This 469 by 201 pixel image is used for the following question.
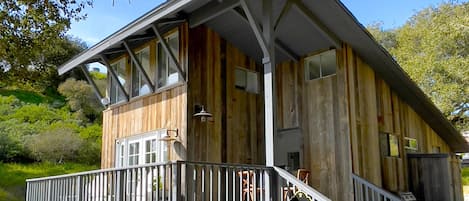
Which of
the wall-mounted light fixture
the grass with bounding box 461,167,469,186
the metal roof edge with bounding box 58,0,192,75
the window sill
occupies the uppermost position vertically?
the metal roof edge with bounding box 58,0,192,75

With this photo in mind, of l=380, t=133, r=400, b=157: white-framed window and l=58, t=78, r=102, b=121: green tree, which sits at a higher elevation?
l=58, t=78, r=102, b=121: green tree

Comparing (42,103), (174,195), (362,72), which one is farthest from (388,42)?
(174,195)

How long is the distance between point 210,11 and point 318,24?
2.09 m

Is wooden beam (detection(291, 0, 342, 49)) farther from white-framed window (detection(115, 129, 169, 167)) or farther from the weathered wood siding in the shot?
white-framed window (detection(115, 129, 169, 167))

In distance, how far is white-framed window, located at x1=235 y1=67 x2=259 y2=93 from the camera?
9703 mm

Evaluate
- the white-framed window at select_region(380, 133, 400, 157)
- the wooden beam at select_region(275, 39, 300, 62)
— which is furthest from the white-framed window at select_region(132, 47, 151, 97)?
the white-framed window at select_region(380, 133, 400, 157)

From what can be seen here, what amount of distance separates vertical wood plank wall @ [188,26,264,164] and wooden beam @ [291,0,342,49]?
2.00 meters

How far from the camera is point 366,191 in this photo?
27.6 feet

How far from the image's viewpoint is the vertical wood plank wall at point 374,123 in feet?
29.0

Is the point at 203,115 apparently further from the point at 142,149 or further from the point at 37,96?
the point at 37,96

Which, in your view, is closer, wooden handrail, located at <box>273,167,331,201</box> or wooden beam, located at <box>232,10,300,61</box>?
wooden handrail, located at <box>273,167,331,201</box>

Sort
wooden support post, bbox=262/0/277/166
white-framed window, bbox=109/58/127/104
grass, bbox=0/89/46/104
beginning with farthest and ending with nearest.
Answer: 1. grass, bbox=0/89/46/104
2. white-framed window, bbox=109/58/127/104
3. wooden support post, bbox=262/0/277/166

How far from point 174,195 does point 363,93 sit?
16.8 ft

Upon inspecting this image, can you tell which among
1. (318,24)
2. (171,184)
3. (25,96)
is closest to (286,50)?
(318,24)
